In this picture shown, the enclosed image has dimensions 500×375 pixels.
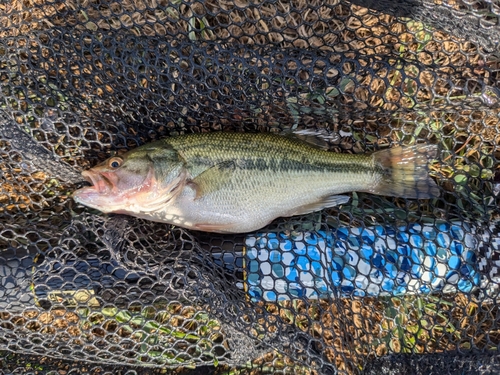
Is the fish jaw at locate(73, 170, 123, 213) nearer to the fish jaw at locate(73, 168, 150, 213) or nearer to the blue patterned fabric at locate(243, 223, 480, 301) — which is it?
the fish jaw at locate(73, 168, 150, 213)

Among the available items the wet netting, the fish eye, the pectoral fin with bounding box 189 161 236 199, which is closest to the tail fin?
the wet netting

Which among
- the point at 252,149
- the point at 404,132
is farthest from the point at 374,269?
the point at 252,149

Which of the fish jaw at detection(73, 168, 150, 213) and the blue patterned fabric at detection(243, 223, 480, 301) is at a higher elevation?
A: the fish jaw at detection(73, 168, 150, 213)

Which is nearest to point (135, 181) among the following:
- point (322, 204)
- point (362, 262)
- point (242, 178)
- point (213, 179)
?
point (213, 179)

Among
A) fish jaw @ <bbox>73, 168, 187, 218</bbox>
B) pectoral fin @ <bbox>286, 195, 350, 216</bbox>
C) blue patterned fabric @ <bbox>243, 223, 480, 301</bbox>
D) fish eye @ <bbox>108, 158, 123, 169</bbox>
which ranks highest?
fish eye @ <bbox>108, 158, 123, 169</bbox>

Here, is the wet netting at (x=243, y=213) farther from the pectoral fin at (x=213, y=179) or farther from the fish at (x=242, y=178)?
the pectoral fin at (x=213, y=179)

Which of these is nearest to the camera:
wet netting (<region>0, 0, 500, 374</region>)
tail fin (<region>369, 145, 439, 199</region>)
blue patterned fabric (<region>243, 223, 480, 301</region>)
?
wet netting (<region>0, 0, 500, 374</region>)

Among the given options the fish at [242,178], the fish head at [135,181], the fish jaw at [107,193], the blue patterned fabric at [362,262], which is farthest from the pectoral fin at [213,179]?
the blue patterned fabric at [362,262]
